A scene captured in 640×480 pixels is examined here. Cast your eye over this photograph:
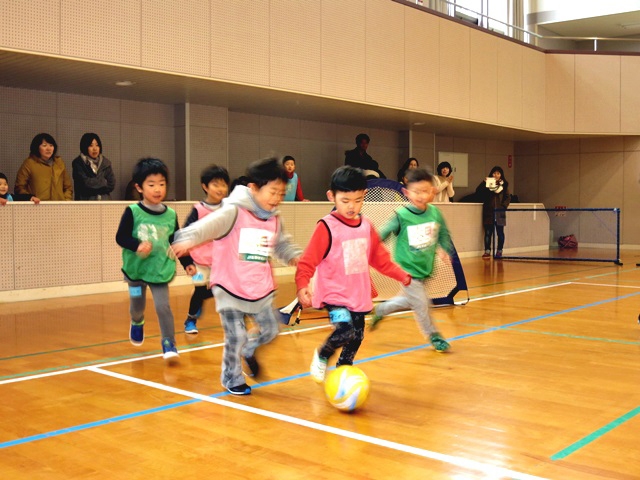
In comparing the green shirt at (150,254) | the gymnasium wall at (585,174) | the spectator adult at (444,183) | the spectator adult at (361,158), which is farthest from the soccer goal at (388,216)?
the gymnasium wall at (585,174)

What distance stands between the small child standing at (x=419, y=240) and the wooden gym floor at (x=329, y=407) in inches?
11.2

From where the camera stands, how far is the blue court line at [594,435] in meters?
3.44

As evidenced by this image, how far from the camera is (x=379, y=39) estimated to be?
13.4 m

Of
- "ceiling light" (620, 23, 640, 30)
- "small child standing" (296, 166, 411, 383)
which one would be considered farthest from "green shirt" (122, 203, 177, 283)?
"ceiling light" (620, 23, 640, 30)

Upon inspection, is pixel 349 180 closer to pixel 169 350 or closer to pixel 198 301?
pixel 169 350

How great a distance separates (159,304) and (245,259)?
4.57 feet

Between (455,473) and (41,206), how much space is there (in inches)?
292

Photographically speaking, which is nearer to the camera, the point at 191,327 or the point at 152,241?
the point at 152,241

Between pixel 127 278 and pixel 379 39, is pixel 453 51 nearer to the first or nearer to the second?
pixel 379 39

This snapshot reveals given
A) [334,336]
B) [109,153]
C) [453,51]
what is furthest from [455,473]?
[453,51]

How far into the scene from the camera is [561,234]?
2073cm

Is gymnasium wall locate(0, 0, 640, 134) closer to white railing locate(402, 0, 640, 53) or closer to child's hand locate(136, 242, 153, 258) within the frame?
white railing locate(402, 0, 640, 53)

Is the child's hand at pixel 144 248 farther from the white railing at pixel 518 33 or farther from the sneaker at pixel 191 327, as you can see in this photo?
the white railing at pixel 518 33

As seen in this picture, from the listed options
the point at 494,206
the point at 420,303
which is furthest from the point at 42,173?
the point at 494,206
